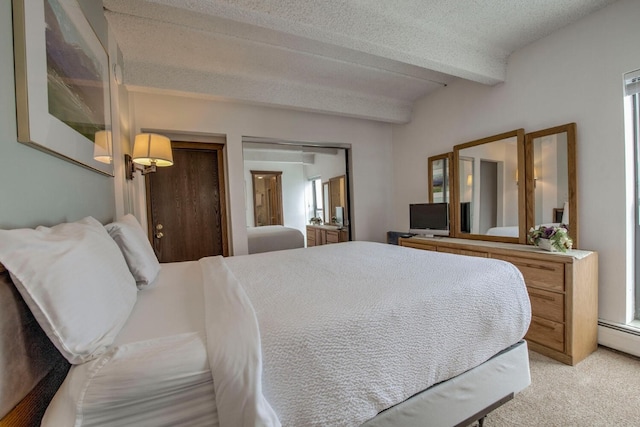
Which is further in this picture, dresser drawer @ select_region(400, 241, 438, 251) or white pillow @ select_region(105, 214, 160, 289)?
dresser drawer @ select_region(400, 241, 438, 251)

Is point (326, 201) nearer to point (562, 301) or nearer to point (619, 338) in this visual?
point (562, 301)

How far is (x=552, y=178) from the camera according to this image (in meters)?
2.39

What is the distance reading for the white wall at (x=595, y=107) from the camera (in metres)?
2.01

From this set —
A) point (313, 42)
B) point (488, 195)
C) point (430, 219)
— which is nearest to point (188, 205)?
point (313, 42)

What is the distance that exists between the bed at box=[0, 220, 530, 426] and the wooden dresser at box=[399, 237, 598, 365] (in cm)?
80

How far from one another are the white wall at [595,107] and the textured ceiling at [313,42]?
0.17 m

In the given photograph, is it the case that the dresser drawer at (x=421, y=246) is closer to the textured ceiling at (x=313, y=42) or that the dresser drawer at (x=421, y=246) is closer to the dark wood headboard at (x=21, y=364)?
the textured ceiling at (x=313, y=42)

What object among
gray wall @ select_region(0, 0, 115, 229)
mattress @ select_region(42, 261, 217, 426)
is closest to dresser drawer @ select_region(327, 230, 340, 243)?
gray wall @ select_region(0, 0, 115, 229)

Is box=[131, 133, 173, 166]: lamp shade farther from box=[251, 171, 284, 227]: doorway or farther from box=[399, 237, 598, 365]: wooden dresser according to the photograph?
box=[399, 237, 598, 365]: wooden dresser

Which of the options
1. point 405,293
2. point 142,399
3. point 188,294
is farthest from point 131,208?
point 405,293

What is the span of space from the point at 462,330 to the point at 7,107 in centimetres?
194

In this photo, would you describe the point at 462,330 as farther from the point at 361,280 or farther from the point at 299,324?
the point at 299,324

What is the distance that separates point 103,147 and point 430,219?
341cm

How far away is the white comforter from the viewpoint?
0.82m
